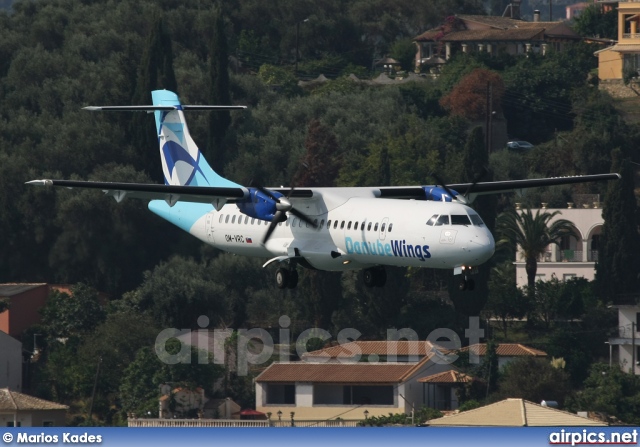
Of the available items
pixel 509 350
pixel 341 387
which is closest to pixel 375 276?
pixel 341 387

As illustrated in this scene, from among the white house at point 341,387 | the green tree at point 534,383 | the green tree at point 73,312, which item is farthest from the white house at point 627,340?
the green tree at point 73,312

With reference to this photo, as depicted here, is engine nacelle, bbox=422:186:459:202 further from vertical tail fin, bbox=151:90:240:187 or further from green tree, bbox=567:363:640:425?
green tree, bbox=567:363:640:425

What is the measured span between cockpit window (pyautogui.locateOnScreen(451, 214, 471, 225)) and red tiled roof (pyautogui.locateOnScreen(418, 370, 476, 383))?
45.5 m

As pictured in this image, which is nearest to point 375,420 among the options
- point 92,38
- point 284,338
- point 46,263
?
point 284,338

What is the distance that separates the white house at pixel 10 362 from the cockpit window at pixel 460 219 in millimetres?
53573

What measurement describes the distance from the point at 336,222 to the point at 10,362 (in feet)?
165

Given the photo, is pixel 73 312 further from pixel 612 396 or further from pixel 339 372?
pixel 612 396

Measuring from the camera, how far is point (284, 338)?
348ft

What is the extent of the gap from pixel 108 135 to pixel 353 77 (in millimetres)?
34513

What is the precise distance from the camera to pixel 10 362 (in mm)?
103062

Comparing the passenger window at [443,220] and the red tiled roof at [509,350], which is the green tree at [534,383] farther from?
the passenger window at [443,220]

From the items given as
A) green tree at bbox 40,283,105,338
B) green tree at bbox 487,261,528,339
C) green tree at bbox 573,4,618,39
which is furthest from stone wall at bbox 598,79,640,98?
green tree at bbox 40,283,105,338

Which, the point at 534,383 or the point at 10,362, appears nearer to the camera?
the point at 534,383

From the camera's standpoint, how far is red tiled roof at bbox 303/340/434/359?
101 m
